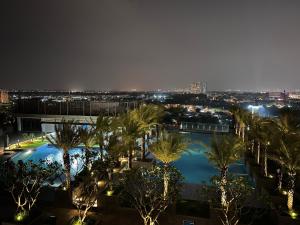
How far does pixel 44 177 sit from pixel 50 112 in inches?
876

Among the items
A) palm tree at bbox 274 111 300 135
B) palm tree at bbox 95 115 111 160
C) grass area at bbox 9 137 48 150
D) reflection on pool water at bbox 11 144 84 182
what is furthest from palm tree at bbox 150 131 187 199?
grass area at bbox 9 137 48 150

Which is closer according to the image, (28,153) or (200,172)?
(200,172)

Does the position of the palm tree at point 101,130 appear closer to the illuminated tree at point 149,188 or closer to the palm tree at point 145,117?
the palm tree at point 145,117

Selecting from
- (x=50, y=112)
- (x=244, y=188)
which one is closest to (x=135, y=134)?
(x=244, y=188)

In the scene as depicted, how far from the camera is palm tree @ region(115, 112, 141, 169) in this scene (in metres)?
14.4

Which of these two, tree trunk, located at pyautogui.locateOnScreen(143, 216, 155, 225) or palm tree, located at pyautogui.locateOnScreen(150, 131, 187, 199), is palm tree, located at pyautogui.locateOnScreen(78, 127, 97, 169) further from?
tree trunk, located at pyautogui.locateOnScreen(143, 216, 155, 225)

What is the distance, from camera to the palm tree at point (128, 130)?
14388mm

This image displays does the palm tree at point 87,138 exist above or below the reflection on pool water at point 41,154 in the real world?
above

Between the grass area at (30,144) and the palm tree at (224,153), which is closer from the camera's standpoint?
the palm tree at (224,153)

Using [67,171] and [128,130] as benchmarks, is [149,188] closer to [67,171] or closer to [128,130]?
[67,171]

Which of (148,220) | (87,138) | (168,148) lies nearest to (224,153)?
(168,148)

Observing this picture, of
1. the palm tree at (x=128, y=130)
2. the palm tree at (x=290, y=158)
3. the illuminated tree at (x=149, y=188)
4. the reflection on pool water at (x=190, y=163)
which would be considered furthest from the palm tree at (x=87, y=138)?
the palm tree at (x=290, y=158)

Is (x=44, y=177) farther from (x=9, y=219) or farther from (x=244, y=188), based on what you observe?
(x=244, y=188)

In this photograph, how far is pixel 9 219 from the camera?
32.6 ft
